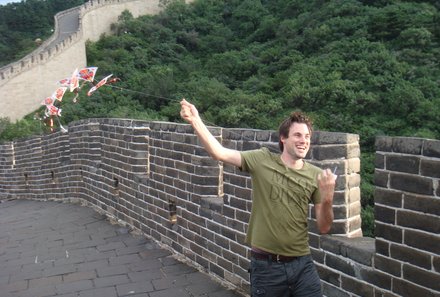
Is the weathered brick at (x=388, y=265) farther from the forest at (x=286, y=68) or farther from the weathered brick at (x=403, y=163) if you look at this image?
the forest at (x=286, y=68)

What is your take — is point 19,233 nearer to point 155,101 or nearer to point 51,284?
point 51,284

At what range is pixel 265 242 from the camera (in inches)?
93.4

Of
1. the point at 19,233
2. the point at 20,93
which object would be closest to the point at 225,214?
the point at 19,233

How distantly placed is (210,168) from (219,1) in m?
48.1

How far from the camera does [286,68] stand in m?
30.0

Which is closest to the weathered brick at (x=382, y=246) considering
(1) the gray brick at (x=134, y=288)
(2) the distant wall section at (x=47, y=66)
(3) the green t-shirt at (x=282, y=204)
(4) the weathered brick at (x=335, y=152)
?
(3) the green t-shirt at (x=282, y=204)

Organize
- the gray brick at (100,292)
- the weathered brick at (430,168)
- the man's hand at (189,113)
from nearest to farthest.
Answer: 1. the weathered brick at (430,168)
2. the man's hand at (189,113)
3. the gray brick at (100,292)

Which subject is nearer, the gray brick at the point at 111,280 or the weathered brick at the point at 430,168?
the weathered brick at the point at 430,168

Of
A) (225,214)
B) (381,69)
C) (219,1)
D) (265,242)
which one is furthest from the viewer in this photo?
(219,1)

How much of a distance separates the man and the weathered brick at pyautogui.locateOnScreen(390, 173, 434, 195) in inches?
15.0

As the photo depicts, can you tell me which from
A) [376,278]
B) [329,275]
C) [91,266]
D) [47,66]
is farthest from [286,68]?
[376,278]

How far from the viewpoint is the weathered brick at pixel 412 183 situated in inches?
89.6

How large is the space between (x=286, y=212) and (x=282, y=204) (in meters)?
0.04

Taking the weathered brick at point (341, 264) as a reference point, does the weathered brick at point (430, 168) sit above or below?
above
